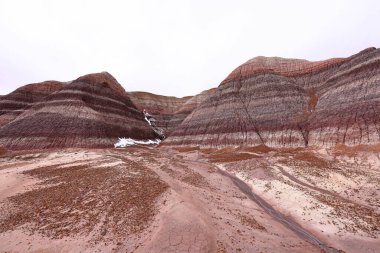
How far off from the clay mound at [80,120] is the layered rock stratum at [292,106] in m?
21.8

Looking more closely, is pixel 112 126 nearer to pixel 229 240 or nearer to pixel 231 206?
pixel 231 206

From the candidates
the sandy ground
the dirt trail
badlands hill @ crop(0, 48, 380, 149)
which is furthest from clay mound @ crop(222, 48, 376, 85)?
the dirt trail

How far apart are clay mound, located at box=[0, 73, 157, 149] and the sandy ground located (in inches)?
1762

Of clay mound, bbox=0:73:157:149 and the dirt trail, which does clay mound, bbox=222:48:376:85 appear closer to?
clay mound, bbox=0:73:157:149

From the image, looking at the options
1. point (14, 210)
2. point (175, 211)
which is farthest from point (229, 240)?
point (14, 210)

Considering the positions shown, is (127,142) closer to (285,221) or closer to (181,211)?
(181,211)

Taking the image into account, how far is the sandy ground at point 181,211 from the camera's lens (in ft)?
54.1

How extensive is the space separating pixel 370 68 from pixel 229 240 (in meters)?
59.4

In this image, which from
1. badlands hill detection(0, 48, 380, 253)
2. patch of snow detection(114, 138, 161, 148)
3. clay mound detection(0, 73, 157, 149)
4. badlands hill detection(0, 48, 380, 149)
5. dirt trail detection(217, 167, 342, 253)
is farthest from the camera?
patch of snow detection(114, 138, 161, 148)

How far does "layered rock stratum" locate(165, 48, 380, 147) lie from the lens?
50.5 m

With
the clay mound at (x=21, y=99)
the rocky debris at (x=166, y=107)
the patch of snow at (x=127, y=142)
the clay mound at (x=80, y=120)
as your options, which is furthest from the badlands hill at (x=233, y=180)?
the rocky debris at (x=166, y=107)

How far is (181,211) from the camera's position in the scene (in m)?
19.3

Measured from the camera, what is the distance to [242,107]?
8019 centimetres

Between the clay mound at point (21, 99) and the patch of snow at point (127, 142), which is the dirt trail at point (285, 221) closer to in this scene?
the patch of snow at point (127, 142)
